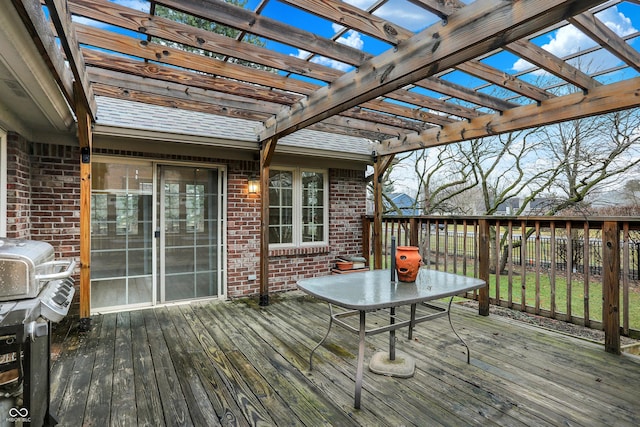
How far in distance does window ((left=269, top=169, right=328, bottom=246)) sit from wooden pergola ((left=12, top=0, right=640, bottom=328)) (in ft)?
3.74

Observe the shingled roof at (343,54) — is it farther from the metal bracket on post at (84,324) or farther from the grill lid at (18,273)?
the metal bracket on post at (84,324)

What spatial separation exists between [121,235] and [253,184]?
189cm

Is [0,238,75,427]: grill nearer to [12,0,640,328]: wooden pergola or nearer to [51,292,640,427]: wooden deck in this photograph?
[51,292,640,427]: wooden deck

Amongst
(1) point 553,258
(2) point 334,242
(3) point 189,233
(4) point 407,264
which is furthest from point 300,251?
(1) point 553,258

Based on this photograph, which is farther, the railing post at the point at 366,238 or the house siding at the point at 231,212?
the railing post at the point at 366,238

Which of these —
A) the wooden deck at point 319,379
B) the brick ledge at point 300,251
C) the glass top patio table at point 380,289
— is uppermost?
the glass top patio table at point 380,289

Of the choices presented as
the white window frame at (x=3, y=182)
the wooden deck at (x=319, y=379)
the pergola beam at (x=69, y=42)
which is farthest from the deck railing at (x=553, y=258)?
the white window frame at (x=3, y=182)

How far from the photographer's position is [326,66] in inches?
117

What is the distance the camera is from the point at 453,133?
424 centimetres

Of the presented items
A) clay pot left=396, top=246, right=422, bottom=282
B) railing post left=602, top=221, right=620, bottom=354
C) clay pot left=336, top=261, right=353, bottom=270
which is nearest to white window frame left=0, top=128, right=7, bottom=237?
clay pot left=396, top=246, right=422, bottom=282

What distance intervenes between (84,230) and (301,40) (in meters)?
2.93

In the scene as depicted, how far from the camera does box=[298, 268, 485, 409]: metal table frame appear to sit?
2121 millimetres

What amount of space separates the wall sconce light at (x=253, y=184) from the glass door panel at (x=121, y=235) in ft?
4.40

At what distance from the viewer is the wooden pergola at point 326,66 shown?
192 cm
